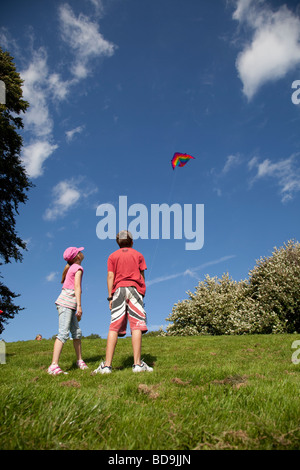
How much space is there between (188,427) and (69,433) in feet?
3.19

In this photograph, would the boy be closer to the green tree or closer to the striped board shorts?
the striped board shorts

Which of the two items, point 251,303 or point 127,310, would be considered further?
point 251,303

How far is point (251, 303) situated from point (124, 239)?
19.8 metres

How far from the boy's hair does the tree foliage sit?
58.9 feet

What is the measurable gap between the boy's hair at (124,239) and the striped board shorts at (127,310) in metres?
1.02

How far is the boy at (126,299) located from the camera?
599 centimetres

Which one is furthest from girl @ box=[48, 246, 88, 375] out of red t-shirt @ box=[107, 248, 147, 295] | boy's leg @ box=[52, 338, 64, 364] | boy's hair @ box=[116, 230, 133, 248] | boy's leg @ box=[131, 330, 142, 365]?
boy's leg @ box=[131, 330, 142, 365]

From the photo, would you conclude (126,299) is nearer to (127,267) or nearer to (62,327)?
(127,267)

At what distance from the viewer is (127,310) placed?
6.27 metres

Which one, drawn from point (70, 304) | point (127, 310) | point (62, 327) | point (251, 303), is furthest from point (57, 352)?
point (251, 303)

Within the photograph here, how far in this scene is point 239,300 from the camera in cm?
2611

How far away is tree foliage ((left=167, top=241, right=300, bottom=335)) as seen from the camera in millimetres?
22156
